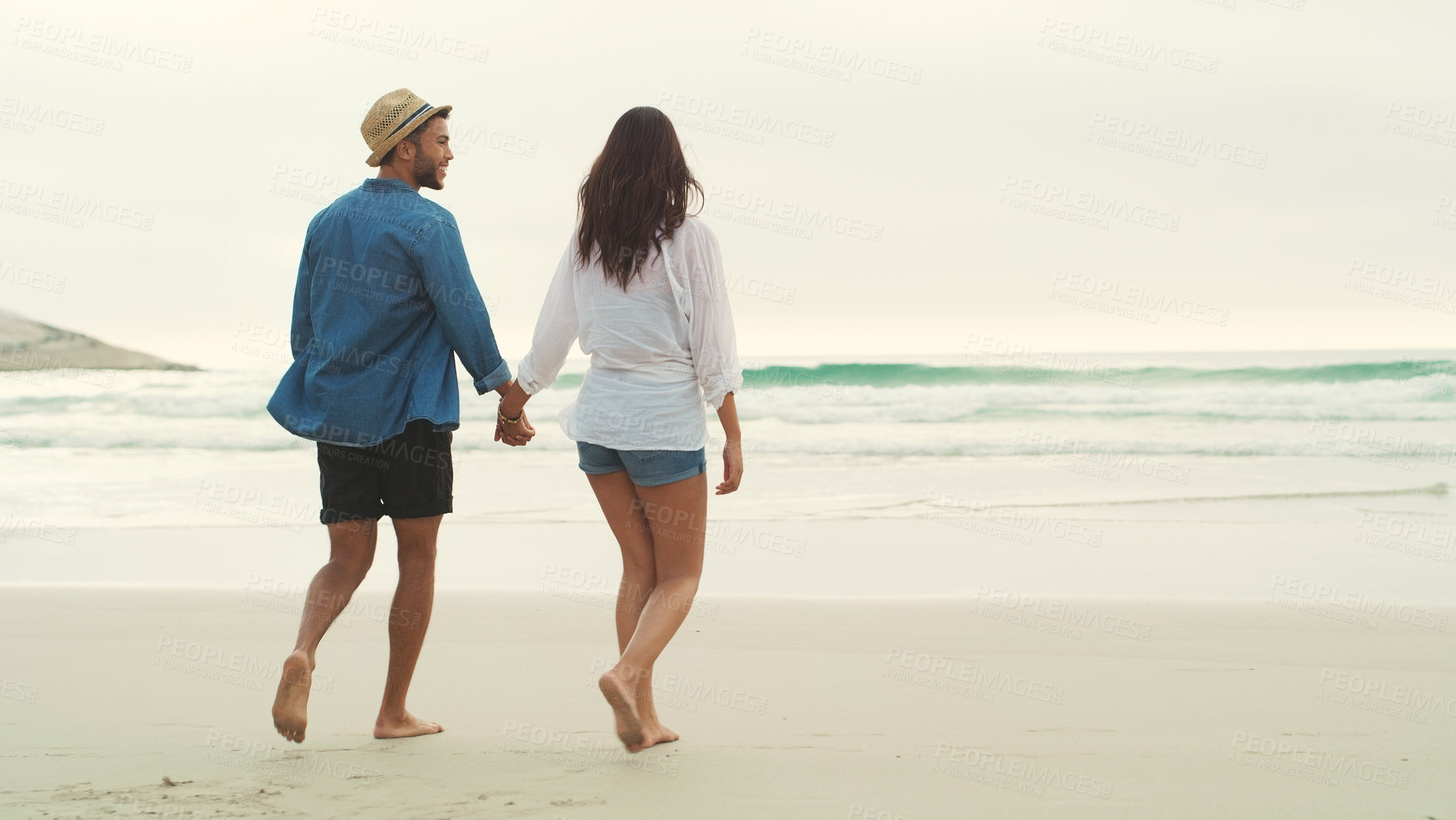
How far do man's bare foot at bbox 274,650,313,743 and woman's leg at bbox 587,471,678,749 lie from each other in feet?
2.56

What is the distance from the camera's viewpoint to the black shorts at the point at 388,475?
265cm

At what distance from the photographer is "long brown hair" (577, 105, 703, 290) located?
101 inches

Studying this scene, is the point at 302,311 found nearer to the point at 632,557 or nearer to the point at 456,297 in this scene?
the point at 456,297

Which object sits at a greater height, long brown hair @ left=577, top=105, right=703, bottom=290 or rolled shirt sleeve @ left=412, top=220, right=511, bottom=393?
long brown hair @ left=577, top=105, right=703, bottom=290

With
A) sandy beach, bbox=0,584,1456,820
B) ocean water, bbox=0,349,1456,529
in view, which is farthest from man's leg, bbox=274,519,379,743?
ocean water, bbox=0,349,1456,529

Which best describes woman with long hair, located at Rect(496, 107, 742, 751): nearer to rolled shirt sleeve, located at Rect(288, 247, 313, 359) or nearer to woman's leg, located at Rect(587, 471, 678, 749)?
woman's leg, located at Rect(587, 471, 678, 749)

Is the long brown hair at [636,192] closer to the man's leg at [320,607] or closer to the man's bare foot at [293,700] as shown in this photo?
the man's leg at [320,607]

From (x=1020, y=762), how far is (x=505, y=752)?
135 cm

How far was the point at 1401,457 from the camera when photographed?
35.1 feet

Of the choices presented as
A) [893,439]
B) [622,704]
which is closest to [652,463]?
[622,704]

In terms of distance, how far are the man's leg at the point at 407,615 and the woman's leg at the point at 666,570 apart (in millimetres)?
558

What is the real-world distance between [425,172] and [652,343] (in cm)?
81

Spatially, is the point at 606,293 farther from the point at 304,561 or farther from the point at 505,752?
the point at 304,561

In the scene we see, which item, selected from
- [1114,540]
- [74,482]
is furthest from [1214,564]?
[74,482]
